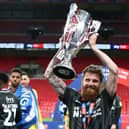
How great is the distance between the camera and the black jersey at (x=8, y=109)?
15.5 ft

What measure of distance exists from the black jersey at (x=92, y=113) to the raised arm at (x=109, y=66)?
4cm

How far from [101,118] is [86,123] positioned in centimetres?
10

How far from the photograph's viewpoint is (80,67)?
16828mm

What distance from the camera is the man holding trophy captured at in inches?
109

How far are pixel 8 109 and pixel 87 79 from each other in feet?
7.01

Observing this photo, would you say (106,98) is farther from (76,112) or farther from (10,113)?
(10,113)

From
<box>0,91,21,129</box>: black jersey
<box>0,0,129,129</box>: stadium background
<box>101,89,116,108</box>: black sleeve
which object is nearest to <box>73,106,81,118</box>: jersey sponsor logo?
<box>101,89,116,108</box>: black sleeve

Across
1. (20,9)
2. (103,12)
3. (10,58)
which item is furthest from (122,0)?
(10,58)

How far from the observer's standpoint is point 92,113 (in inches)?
109

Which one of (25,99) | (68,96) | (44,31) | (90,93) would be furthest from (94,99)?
(44,31)

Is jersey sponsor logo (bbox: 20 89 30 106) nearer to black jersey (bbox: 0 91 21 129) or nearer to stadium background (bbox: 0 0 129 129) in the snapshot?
black jersey (bbox: 0 91 21 129)

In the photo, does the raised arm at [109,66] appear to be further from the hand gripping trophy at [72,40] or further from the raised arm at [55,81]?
the raised arm at [55,81]

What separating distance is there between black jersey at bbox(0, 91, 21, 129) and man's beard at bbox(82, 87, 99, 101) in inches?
80.5

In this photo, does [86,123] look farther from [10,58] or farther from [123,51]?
[10,58]
